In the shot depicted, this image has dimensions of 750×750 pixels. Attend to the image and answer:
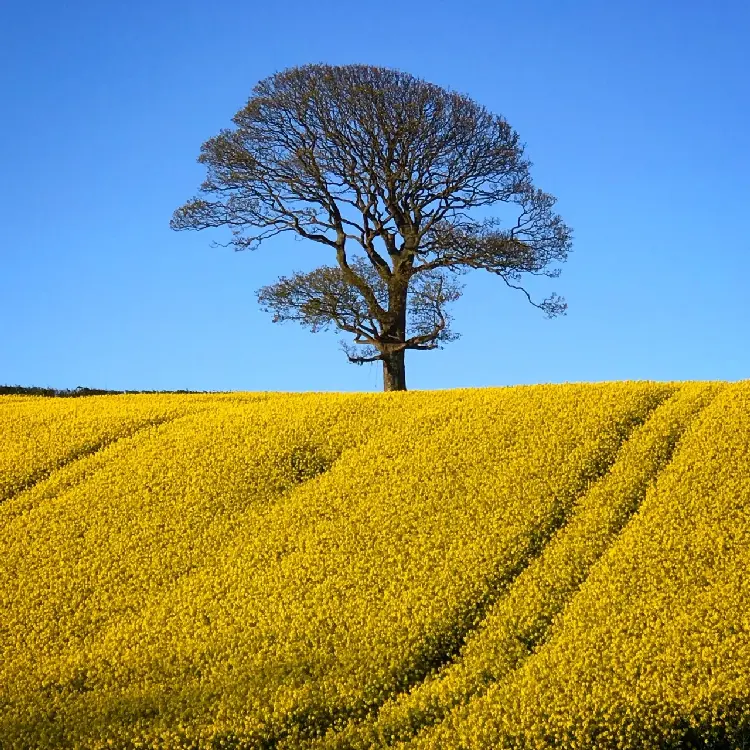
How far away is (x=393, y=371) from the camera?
35.1 metres

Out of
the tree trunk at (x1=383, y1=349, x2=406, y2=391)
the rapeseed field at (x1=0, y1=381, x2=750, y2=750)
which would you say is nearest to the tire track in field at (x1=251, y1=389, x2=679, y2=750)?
the rapeseed field at (x1=0, y1=381, x2=750, y2=750)

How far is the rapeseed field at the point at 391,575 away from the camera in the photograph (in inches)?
506

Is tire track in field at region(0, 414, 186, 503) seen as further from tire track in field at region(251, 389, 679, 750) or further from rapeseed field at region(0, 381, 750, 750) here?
tire track in field at region(251, 389, 679, 750)

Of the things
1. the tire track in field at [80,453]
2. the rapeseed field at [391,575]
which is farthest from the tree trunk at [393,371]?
the tire track in field at [80,453]

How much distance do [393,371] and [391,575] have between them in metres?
19.1

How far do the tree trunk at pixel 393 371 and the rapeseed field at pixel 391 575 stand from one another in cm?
1005

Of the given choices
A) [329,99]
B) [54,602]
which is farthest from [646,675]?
[329,99]

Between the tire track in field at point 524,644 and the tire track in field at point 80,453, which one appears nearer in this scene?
the tire track in field at point 524,644

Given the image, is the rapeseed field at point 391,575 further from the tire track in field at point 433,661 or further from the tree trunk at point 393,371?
the tree trunk at point 393,371

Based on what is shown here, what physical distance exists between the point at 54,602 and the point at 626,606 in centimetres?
969

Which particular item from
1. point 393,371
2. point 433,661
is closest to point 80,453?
point 433,661

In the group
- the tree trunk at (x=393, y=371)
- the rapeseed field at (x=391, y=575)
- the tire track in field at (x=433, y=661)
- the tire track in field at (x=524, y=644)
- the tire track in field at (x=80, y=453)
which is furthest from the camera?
the tree trunk at (x=393, y=371)

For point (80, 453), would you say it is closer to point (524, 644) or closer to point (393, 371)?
point (524, 644)

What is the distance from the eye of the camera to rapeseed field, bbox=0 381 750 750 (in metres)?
12.9
